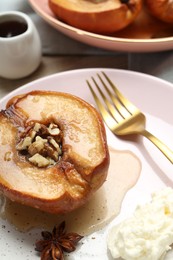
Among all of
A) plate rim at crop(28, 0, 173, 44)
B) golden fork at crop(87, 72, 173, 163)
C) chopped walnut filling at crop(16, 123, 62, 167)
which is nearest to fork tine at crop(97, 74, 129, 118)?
golden fork at crop(87, 72, 173, 163)

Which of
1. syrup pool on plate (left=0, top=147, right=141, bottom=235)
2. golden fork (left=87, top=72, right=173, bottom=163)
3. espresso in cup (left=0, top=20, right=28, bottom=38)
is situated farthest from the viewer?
espresso in cup (left=0, top=20, right=28, bottom=38)

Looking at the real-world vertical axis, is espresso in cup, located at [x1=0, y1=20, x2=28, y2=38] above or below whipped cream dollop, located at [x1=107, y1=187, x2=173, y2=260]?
below

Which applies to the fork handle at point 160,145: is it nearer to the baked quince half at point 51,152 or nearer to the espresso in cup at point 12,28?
the baked quince half at point 51,152

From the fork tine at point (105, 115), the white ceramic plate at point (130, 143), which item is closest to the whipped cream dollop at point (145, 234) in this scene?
the white ceramic plate at point (130, 143)

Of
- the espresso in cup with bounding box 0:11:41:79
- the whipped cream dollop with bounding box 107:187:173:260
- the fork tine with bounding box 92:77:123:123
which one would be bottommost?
the espresso in cup with bounding box 0:11:41:79

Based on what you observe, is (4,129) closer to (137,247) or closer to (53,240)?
(53,240)

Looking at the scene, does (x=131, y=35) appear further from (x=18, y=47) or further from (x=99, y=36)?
(x=18, y=47)

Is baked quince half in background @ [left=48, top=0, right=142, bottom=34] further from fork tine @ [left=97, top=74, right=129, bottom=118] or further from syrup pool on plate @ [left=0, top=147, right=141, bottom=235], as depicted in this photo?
syrup pool on plate @ [left=0, top=147, right=141, bottom=235]
